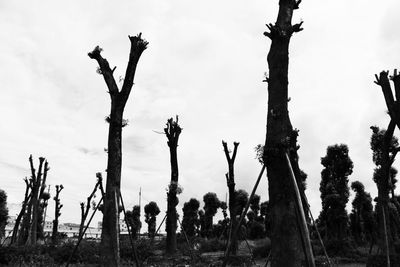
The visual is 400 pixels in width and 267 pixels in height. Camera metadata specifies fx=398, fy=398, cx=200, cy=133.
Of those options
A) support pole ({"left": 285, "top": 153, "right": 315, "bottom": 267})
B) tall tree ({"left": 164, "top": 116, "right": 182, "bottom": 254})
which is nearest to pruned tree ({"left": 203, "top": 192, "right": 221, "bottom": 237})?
tall tree ({"left": 164, "top": 116, "right": 182, "bottom": 254})

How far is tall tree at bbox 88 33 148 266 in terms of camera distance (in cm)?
1032

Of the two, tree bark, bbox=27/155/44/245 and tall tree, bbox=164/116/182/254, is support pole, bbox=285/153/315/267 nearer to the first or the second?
tall tree, bbox=164/116/182/254

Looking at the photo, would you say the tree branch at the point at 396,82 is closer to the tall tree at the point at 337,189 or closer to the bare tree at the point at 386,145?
the bare tree at the point at 386,145

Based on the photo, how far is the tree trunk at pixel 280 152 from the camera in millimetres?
5992

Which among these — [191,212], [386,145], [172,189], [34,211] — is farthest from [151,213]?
[386,145]

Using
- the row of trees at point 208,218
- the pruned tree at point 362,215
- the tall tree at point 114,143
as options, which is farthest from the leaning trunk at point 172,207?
the row of trees at point 208,218

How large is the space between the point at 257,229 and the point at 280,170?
160 feet

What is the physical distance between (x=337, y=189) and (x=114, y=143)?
28.2 m

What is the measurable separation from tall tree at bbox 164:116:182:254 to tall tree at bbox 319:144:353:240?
17.2 metres

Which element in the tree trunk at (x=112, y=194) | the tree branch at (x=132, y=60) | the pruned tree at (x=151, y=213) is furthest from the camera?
the pruned tree at (x=151, y=213)

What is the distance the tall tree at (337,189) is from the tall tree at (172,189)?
17242 millimetres

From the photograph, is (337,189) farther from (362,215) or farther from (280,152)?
(280,152)

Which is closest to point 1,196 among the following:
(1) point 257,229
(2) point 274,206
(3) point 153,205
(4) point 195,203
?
(3) point 153,205

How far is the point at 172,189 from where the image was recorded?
2092 cm
